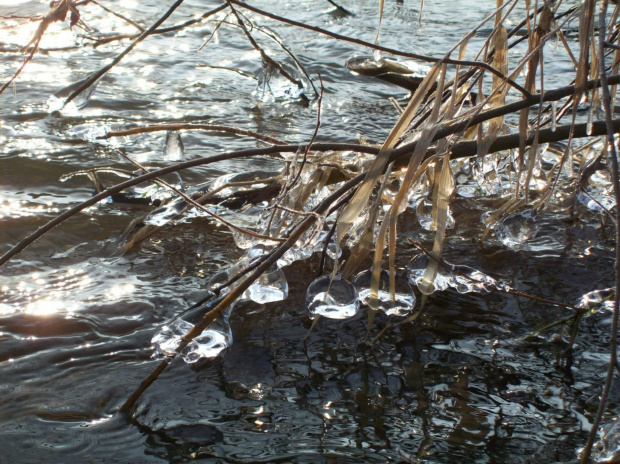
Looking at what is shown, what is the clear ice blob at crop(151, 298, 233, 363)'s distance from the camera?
1751 millimetres

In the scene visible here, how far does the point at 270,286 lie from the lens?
1.95m

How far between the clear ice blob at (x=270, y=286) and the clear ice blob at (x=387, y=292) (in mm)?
219

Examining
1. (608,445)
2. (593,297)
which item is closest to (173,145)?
(593,297)

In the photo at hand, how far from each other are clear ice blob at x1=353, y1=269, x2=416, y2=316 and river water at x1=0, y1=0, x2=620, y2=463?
0.49ft

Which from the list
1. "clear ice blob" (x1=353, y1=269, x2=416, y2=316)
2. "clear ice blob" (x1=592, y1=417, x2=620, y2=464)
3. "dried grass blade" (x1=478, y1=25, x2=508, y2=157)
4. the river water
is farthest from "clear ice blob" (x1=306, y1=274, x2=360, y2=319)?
"clear ice blob" (x1=592, y1=417, x2=620, y2=464)

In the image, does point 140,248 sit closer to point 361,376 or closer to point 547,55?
point 361,376

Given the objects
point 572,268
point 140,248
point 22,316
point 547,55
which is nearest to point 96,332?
point 22,316

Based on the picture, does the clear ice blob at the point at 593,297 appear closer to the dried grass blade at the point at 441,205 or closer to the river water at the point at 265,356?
the river water at the point at 265,356

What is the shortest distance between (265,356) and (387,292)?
0.40m

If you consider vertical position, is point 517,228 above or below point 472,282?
above

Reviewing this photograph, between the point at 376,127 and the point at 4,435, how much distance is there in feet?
9.75

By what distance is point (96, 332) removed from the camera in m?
2.07

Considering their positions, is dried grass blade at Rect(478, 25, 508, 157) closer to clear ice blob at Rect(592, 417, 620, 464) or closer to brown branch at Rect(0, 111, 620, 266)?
brown branch at Rect(0, 111, 620, 266)

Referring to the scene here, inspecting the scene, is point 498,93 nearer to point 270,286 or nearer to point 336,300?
point 336,300
